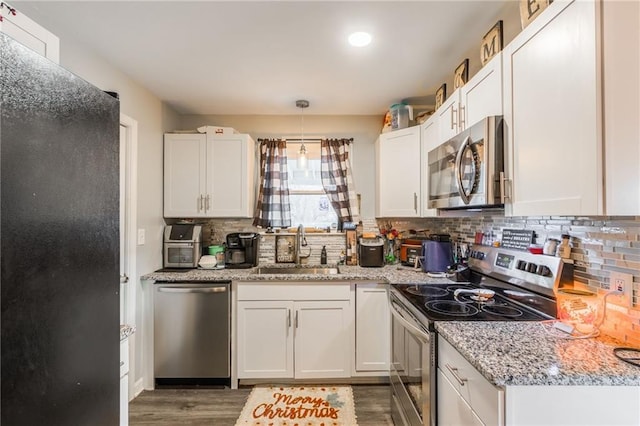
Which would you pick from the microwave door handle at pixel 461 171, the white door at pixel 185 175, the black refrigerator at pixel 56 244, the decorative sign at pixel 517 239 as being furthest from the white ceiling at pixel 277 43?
the decorative sign at pixel 517 239

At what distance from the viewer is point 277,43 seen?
75.2 inches

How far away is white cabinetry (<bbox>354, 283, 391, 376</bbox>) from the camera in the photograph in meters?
2.53

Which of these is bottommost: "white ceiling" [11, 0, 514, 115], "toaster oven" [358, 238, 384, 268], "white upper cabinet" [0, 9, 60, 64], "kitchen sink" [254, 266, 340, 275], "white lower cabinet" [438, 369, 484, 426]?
"white lower cabinet" [438, 369, 484, 426]

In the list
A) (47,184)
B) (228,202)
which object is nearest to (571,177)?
(47,184)

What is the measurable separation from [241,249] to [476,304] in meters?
2.11

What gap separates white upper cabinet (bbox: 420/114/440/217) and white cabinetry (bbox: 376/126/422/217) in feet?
0.15

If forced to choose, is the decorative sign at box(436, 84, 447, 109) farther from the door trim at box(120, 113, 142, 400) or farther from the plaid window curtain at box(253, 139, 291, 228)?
the door trim at box(120, 113, 142, 400)

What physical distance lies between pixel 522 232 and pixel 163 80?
2704mm

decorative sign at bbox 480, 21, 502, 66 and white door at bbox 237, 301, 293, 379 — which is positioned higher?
decorative sign at bbox 480, 21, 502, 66

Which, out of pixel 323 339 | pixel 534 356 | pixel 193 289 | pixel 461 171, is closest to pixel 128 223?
pixel 193 289

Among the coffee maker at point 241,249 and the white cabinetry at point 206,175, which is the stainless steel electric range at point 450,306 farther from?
the white cabinetry at point 206,175

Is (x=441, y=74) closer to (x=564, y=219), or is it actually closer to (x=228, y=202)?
(x=564, y=219)

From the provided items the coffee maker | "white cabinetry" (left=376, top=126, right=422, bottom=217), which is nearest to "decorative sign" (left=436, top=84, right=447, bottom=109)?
"white cabinetry" (left=376, top=126, right=422, bottom=217)

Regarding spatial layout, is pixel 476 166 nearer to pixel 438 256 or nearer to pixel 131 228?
pixel 438 256
